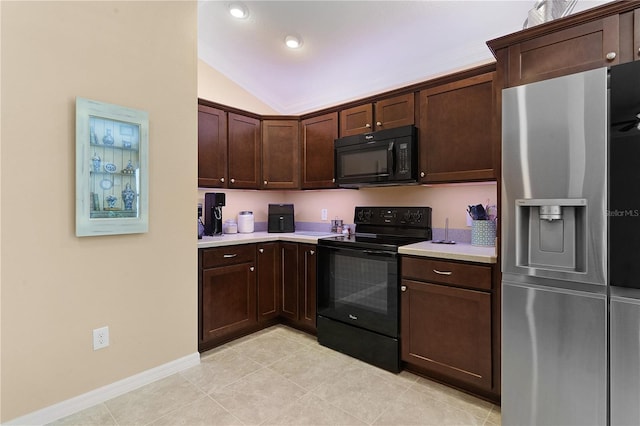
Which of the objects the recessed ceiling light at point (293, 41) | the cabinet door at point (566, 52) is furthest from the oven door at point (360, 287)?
the recessed ceiling light at point (293, 41)

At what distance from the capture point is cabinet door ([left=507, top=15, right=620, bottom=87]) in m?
1.45

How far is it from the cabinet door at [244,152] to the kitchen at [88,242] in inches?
26.5

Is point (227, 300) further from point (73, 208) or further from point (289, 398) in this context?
point (73, 208)

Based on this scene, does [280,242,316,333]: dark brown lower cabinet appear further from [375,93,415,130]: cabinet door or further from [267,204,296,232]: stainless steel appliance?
[375,93,415,130]: cabinet door

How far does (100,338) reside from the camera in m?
1.93

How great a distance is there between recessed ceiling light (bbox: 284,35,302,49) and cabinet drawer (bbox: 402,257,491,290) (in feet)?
7.12

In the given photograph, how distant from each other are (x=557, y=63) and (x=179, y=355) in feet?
9.74

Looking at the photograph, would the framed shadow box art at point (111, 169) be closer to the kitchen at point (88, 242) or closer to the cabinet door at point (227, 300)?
the kitchen at point (88, 242)

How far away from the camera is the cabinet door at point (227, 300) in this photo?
252 centimetres

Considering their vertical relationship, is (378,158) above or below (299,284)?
above

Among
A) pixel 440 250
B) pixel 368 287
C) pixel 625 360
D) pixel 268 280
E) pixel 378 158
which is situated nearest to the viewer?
pixel 625 360

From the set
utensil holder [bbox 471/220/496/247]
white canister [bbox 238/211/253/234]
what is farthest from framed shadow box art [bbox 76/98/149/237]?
utensil holder [bbox 471/220/496/247]

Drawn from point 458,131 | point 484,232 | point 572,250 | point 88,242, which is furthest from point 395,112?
point 88,242

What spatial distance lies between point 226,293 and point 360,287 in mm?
1136
